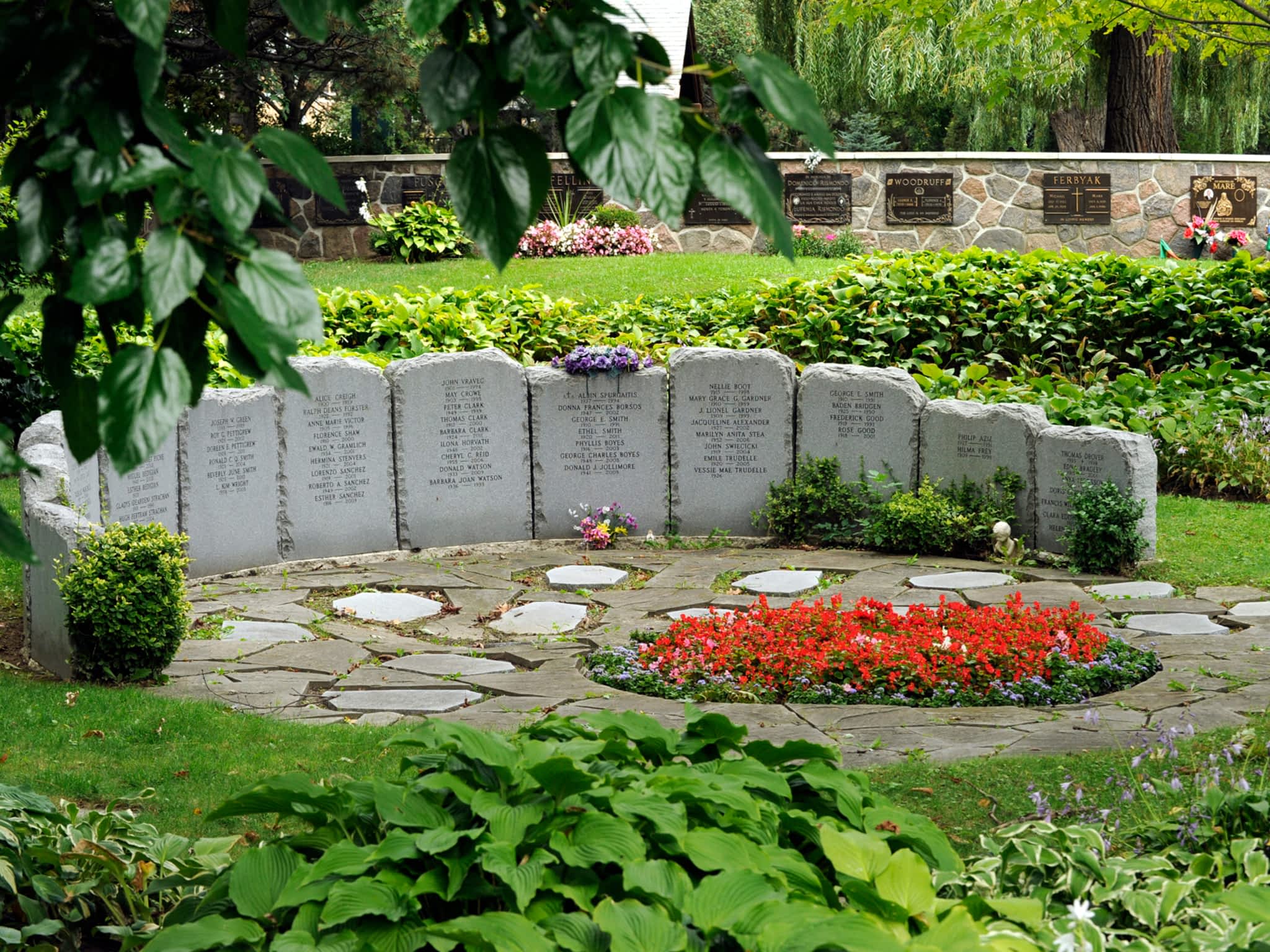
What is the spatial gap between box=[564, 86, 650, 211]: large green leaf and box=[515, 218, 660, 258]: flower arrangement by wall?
16.8 metres

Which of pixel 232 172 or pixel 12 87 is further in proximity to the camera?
pixel 12 87

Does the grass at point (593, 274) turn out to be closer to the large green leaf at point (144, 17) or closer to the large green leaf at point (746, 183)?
the large green leaf at point (746, 183)

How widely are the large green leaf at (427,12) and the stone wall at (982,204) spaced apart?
59.2 ft

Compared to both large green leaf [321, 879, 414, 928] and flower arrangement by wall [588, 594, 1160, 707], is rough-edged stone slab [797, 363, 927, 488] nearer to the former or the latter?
flower arrangement by wall [588, 594, 1160, 707]

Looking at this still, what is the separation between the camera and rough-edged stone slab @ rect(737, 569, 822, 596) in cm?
791

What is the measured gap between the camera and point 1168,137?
2045 centimetres

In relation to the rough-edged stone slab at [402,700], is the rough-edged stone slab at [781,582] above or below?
above

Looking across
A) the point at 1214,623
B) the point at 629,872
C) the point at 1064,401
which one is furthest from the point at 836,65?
the point at 629,872

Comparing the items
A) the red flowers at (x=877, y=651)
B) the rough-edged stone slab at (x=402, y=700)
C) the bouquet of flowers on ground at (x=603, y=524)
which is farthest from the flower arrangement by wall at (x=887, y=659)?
the bouquet of flowers on ground at (x=603, y=524)

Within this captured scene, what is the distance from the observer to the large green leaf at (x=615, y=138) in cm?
147

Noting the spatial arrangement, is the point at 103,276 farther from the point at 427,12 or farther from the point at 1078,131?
the point at 1078,131

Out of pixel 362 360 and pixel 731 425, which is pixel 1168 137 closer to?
pixel 731 425

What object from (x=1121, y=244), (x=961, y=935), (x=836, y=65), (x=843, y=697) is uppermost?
(x=836, y=65)

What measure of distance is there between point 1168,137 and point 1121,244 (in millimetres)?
2378
